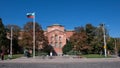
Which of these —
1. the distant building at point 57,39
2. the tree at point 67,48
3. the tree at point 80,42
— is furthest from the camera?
the distant building at point 57,39

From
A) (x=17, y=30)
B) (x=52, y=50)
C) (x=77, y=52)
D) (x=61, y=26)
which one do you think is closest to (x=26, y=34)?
(x=17, y=30)

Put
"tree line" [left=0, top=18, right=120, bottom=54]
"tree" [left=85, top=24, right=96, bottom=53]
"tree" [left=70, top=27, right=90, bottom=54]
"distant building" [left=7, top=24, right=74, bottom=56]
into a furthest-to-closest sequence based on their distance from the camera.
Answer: "distant building" [left=7, top=24, right=74, bottom=56], "tree" [left=85, top=24, right=96, bottom=53], "tree" [left=70, top=27, right=90, bottom=54], "tree line" [left=0, top=18, right=120, bottom=54]

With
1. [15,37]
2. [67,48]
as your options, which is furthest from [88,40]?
[15,37]

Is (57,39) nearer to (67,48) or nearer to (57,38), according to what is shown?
(57,38)

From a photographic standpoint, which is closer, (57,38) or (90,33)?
(90,33)

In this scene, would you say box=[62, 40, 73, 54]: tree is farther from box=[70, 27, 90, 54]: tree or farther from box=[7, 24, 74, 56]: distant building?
box=[70, 27, 90, 54]: tree

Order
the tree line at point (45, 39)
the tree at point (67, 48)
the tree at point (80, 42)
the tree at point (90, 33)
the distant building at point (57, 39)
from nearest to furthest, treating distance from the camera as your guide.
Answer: the tree line at point (45, 39) < the tree at point (80, 42) < the tree at point (90, 33) < the tree at point (67, 48) < the distant building at point (57, 39)

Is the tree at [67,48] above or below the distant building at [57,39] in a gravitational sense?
below

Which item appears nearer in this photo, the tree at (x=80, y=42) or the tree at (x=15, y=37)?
the tree at (x=80, y=42)

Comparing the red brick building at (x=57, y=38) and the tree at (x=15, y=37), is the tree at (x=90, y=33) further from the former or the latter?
the tree at (x=15, y=37)

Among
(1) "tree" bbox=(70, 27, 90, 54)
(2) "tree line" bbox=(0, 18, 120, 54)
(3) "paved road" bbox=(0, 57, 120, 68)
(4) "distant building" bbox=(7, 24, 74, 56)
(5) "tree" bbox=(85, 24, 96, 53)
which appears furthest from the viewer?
(4) "distant building" bbox=(7, 24, 74, 56)

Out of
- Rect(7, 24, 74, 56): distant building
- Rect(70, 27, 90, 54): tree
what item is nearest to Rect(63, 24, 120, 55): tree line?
Rect(70, 27, 90, 54): tree

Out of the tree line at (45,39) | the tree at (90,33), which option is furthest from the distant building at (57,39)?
the tree at (90,33)

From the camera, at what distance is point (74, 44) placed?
305ft
